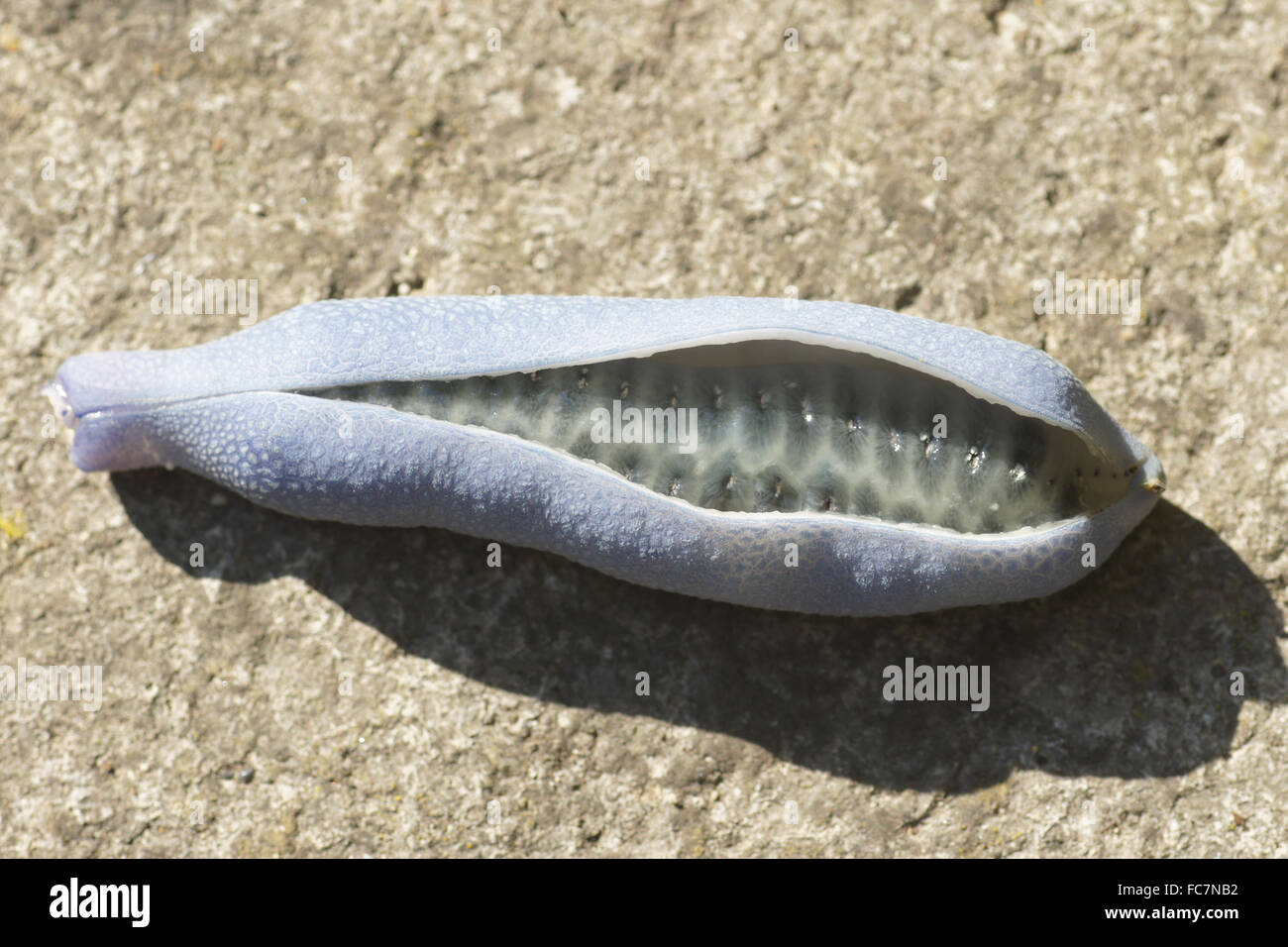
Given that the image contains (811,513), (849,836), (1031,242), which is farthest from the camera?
(1031,242)

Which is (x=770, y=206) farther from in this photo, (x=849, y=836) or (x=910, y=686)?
(x=849, y=836)

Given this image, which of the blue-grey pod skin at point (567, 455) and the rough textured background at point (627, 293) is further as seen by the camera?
the rough textured background at point (627, 293)

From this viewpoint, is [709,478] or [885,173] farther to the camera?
[885,173]

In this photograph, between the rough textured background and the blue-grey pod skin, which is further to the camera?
the rough textured background

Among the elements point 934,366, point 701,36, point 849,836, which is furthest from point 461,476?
point 701,36
